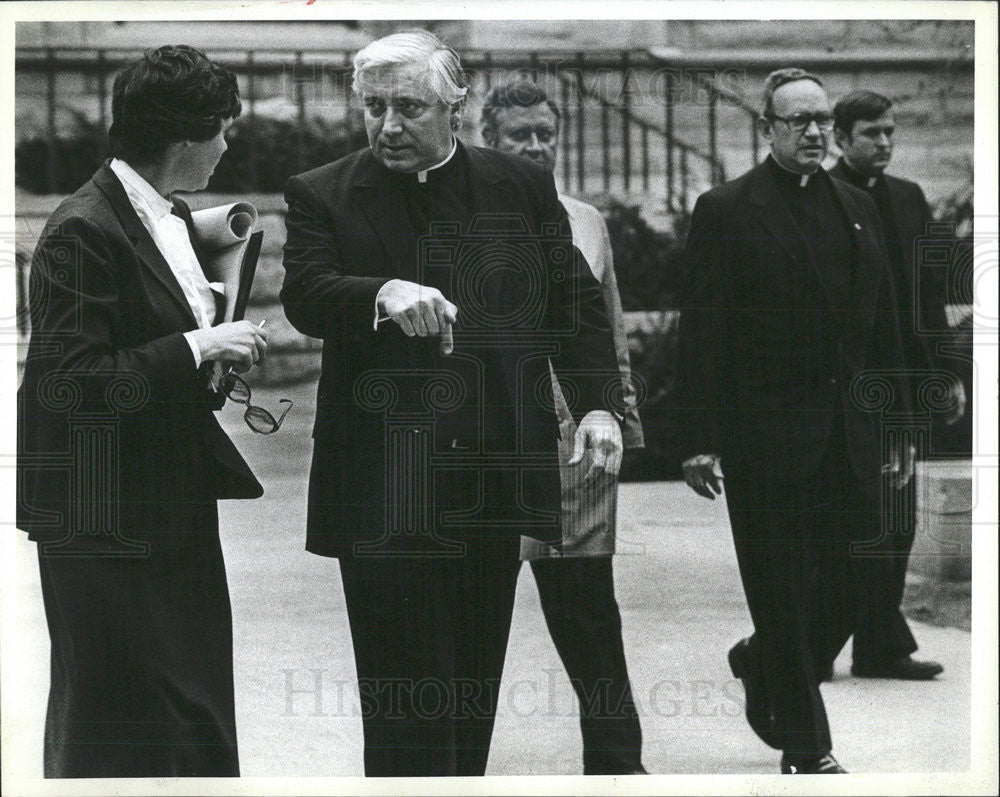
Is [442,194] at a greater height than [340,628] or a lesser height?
greater

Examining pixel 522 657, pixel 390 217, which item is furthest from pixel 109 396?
pixel 522 657

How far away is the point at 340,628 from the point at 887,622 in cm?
209

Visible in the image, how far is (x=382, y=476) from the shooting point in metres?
5.35

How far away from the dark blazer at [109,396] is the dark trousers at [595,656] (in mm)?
1235

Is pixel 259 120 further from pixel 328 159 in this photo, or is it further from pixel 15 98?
pixel 15 98

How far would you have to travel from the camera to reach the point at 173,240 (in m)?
5.18

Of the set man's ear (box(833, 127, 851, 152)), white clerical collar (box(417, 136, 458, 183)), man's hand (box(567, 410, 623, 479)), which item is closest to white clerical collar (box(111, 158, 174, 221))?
white clerical collar (box(417, 136, 458, 183))

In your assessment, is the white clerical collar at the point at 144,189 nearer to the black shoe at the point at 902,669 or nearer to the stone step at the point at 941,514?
the stone step at the point at 941,514

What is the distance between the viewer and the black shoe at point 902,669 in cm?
556

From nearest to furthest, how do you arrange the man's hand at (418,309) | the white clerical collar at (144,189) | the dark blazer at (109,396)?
the dark blazer at (109,396)
the white clerical collar at (144,189)
the man's hand at (418,309)

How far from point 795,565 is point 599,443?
889 millimetres

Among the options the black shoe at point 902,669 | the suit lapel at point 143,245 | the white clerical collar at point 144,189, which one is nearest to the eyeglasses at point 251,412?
the suit lapel at point 143,245

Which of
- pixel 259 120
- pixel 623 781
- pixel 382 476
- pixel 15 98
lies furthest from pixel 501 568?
pixel 15 98

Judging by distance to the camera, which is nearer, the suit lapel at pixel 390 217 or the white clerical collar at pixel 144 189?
the white clerical collar at pixel 144 189
